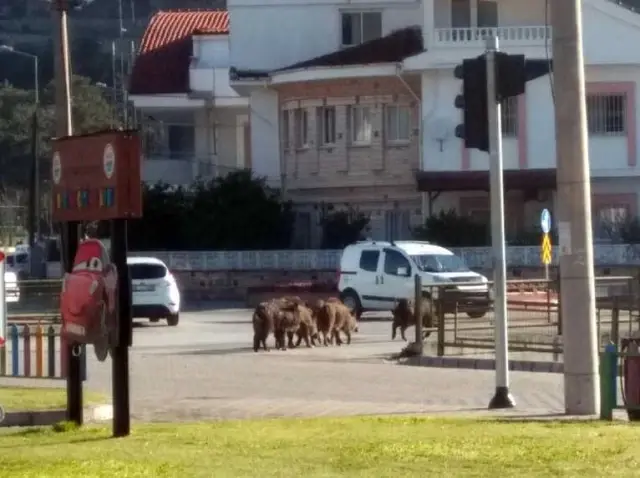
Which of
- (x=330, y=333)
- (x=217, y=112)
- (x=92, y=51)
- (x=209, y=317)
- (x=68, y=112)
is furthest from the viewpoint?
(x=92, y=51)

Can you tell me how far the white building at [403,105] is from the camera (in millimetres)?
50125

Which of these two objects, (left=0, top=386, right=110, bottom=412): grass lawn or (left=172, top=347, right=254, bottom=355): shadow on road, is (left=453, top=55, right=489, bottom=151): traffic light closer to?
(left=0, top=386, right=110, bottom=412): grass lawn

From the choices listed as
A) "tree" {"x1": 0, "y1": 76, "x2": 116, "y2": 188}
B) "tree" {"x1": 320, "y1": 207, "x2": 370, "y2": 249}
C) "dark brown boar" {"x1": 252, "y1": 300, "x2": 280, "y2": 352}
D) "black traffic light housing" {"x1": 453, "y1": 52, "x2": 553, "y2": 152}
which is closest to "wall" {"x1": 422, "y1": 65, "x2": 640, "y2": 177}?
"tree" {"x1": 320, "y1": 207, "x2": 370, "y2": 249}

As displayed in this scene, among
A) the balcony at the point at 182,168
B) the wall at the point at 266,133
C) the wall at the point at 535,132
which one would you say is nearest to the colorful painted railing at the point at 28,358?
the wall at the point at 535,132

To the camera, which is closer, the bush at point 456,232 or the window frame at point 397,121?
the bush at point 456,232

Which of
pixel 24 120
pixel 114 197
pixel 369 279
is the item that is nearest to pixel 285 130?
pixel 369 279

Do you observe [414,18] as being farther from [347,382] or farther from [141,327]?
[347,382]

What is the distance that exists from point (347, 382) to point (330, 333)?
794 cm

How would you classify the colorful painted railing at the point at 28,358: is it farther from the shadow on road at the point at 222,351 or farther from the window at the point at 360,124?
the window at the point at 360,124

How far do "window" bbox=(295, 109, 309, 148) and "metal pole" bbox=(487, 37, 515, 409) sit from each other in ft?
122

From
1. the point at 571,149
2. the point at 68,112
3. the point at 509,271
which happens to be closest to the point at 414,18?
the point at 509,271

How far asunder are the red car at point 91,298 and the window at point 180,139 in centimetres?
5034

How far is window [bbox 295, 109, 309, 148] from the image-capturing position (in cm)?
5441

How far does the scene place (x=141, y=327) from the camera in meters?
37.6
